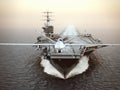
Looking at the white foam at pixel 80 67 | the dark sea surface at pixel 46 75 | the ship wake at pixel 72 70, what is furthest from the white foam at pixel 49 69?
the white foam at pixel 80 67

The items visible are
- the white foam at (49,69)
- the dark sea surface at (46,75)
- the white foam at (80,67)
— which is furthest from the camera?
the white foam at (80,67)

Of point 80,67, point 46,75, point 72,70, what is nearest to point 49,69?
point 46,75

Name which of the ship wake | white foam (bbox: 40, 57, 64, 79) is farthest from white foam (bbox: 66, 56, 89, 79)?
white foam (bbox: 40, 57, 64, 79)

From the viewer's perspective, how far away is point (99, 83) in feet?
46.5

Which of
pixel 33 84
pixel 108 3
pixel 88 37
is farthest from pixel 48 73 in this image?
pixel 88 37

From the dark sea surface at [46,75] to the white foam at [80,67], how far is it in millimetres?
315

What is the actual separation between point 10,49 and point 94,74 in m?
7.83

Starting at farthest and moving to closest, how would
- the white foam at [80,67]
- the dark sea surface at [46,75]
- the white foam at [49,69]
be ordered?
the white foam at [80,67] < the white foam at [49,69] < the dark sea surface at [46,75]

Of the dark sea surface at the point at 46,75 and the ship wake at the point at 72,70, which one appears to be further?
the ship wake at the point at 72,70

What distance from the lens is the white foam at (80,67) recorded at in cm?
1606

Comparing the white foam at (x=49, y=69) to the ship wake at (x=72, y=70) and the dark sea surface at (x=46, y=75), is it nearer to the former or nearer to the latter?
the ship wake at (x=72, y=70)

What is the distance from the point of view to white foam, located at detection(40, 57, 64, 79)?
15891 mm

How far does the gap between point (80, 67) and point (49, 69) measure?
74.2 inches

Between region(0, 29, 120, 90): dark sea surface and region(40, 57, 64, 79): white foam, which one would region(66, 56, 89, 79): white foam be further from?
region(40, 57, 64, 79): white foam
